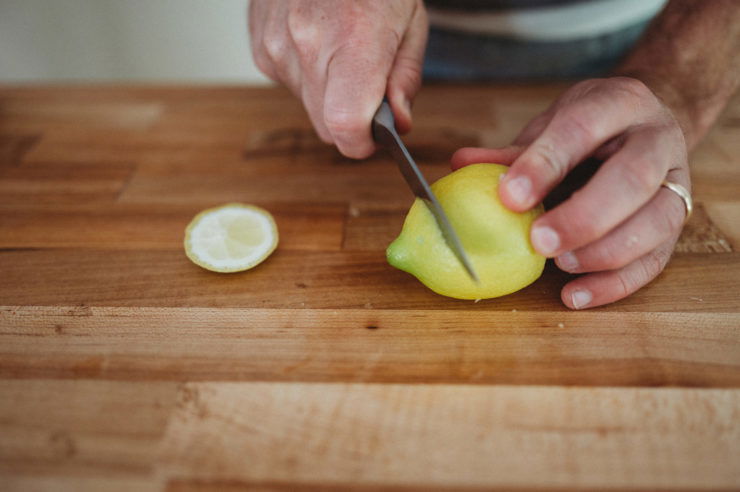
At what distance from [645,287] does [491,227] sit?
39 cm

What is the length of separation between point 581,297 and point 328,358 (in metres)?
0.51

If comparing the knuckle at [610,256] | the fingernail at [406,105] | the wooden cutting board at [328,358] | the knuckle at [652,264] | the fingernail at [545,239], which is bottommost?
the wooden cutting board at [328,358]

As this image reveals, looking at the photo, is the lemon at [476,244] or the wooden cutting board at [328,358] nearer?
the wooden cutting board at [328,358]

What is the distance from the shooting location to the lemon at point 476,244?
1024 millimetres

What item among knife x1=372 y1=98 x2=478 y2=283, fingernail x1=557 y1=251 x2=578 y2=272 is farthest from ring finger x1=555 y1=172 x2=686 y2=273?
knife x1=372 y1=98 x2=478 y2=283

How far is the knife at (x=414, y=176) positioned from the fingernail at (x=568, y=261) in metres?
0.21

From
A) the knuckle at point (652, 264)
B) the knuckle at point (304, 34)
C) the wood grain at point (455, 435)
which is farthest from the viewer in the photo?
the knuckle at point (304, 34)

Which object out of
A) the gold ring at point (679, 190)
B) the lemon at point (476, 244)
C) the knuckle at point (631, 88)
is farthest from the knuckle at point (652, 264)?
the knuckle at point (631, 88)

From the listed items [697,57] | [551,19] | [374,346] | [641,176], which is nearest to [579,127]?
[641,176]

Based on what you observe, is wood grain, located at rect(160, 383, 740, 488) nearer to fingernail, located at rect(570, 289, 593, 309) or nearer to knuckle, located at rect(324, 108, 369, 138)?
fingernail, located at rect(570, 289, 593, 309)

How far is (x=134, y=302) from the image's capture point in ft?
3.80

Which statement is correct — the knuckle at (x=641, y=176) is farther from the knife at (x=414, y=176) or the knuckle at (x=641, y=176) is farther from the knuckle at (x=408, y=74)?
the knuckle at (x=408, y=74)

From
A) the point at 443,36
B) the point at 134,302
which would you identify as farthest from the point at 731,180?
the point at 134,302

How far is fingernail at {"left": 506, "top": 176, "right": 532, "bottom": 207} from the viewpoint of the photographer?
3.34 ft
